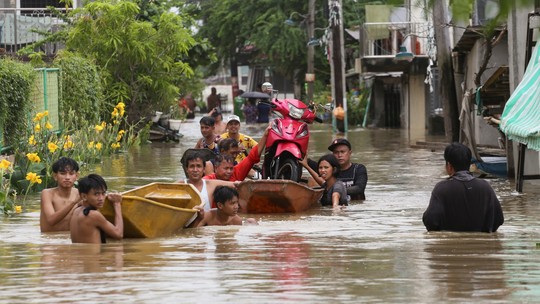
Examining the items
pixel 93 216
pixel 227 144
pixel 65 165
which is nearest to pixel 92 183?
pixel 93 216

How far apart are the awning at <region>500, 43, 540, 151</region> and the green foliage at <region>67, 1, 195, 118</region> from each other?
15.3m

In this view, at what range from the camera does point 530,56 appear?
56.2 feet

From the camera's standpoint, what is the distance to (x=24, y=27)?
31.7 m

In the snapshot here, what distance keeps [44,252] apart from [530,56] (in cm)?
863

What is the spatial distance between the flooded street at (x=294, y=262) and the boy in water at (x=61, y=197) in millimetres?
171

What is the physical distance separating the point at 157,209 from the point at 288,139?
13.5ft

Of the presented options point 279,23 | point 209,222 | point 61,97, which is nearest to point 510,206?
point 209,222

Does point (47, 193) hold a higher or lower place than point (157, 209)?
higher

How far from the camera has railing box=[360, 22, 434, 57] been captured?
41.6m

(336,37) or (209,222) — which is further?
(336,37)

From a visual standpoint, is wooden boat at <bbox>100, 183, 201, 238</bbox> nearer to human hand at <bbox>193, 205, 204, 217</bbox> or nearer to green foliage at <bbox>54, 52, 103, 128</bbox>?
human hand at <bbox>193, 205, 204, 217</bbox>

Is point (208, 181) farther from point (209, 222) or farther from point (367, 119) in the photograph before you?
point (367, 119)

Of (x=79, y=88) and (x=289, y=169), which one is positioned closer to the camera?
(x=289, y=169)

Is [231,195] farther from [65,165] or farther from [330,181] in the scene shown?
[330,181]
